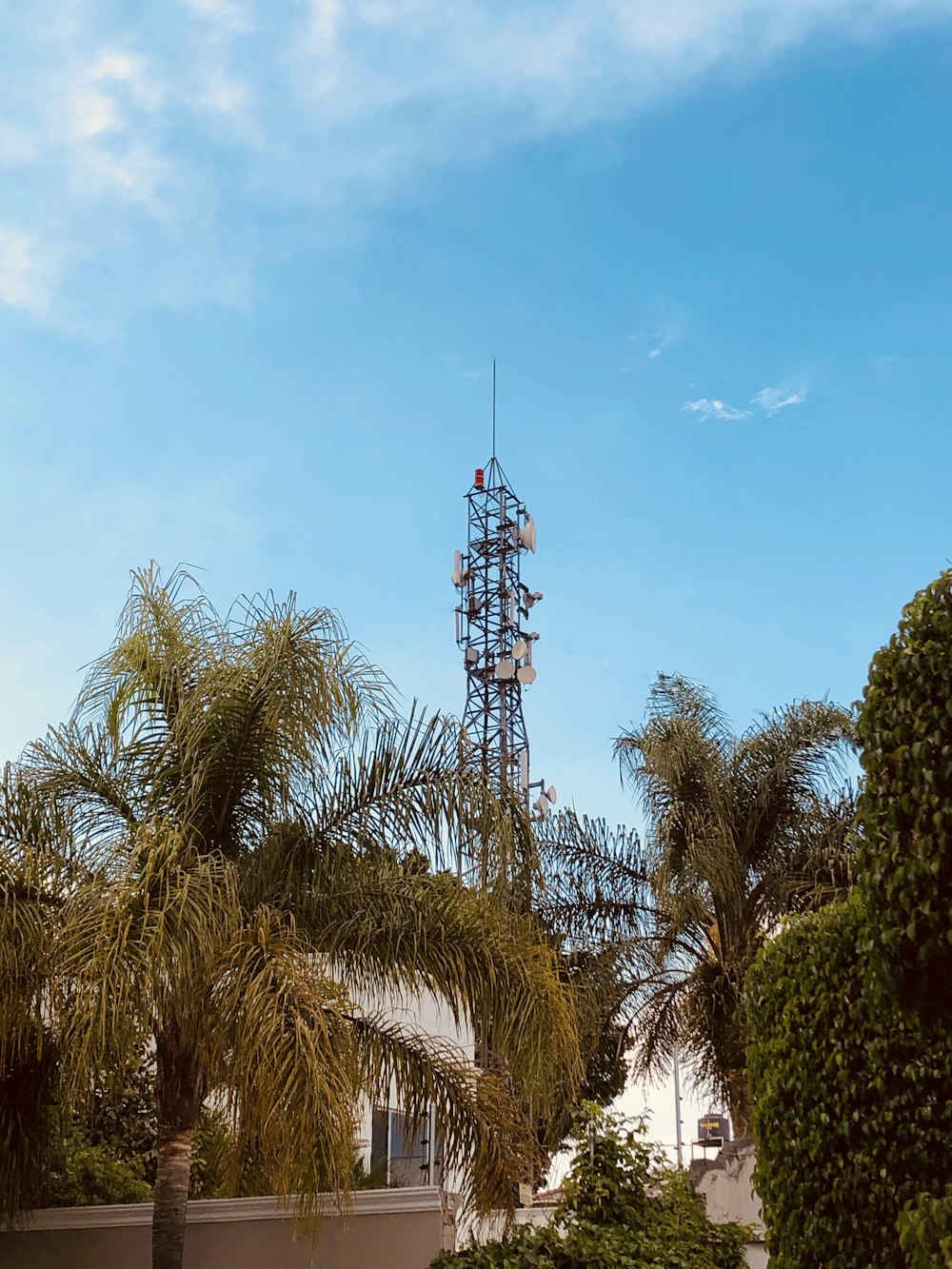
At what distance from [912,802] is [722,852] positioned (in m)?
9.31

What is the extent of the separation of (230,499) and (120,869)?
13.6 metres

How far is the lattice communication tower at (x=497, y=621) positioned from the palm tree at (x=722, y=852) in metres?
3.47

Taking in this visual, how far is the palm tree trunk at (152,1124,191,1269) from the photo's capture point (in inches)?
348

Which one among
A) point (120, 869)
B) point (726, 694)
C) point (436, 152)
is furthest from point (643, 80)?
point (120, 869)

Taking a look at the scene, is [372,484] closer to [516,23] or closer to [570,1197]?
[516,23]

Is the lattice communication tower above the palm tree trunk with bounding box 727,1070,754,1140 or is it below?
above

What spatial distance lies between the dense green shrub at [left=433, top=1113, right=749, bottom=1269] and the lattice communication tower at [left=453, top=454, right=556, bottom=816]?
23.8ft

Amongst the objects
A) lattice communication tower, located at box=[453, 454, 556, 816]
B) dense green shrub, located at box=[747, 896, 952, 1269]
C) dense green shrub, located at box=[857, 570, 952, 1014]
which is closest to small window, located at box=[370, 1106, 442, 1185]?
dense green shrub, located at box=[747, 896, 952, 1269]

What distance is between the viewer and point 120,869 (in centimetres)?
841

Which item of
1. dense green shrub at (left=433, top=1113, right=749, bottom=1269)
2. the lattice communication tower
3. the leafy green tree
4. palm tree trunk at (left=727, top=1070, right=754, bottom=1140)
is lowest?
dense green shrub at (left=433, top=1113, right=749, bottom=1269)

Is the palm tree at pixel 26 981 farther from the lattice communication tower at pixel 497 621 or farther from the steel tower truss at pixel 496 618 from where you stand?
the steel tower truss at pixel 496 618

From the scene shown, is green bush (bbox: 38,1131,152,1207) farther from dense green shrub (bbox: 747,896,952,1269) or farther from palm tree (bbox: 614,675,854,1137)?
dense green shrub (bbox: 747,896,952,1269)

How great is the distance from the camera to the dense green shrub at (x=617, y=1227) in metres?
10.0

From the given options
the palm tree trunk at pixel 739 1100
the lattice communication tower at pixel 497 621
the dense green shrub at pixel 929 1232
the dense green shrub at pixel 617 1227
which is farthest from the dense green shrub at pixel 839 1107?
the lattice communication tower at pixel 497 621
